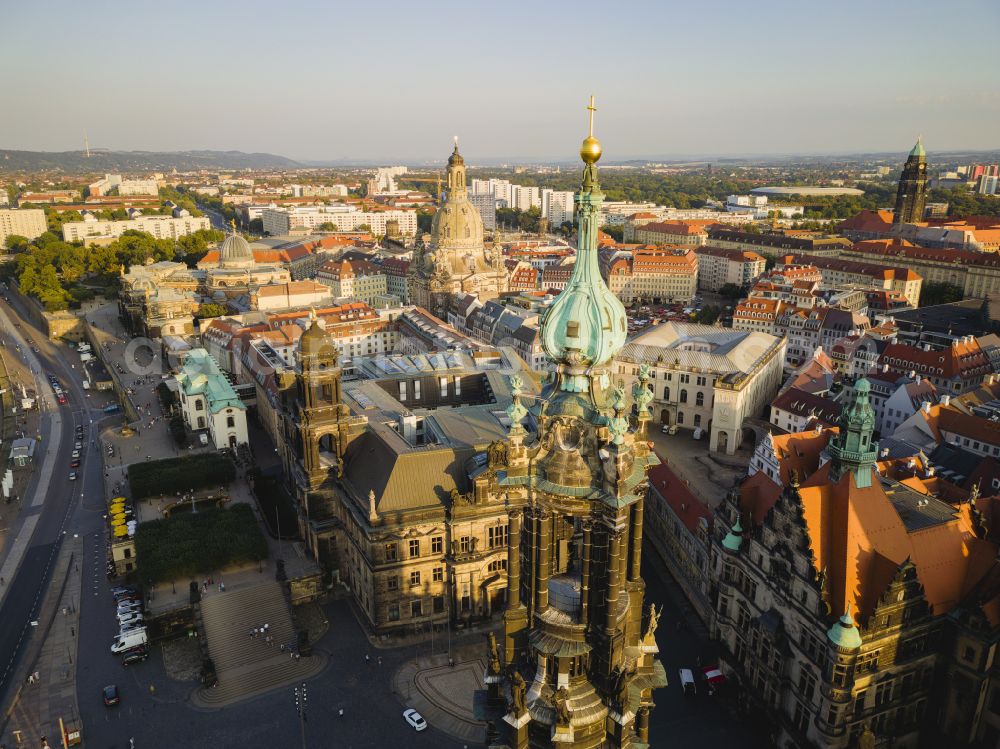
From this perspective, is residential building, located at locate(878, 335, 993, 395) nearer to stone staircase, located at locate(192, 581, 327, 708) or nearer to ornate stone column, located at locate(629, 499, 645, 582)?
stone staircase, located at locate(192, 581, 327, 708)

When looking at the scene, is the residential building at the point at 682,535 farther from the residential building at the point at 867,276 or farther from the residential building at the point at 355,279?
the residential building at the point at 867,276

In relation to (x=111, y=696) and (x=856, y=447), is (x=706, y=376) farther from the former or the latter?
(x=111, y=696)

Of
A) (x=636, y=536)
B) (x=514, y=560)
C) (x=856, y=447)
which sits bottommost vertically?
(x=856, y=447)

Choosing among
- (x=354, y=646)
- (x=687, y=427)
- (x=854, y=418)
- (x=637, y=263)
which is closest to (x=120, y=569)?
(x=354, y=646)

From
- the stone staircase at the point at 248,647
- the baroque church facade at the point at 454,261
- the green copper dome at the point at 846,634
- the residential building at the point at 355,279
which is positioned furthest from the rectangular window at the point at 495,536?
the residential building at the point at 355,279

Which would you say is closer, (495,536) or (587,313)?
(587,313)

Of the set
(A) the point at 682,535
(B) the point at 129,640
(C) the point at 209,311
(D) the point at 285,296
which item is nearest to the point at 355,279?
(D) the point at 285,296
